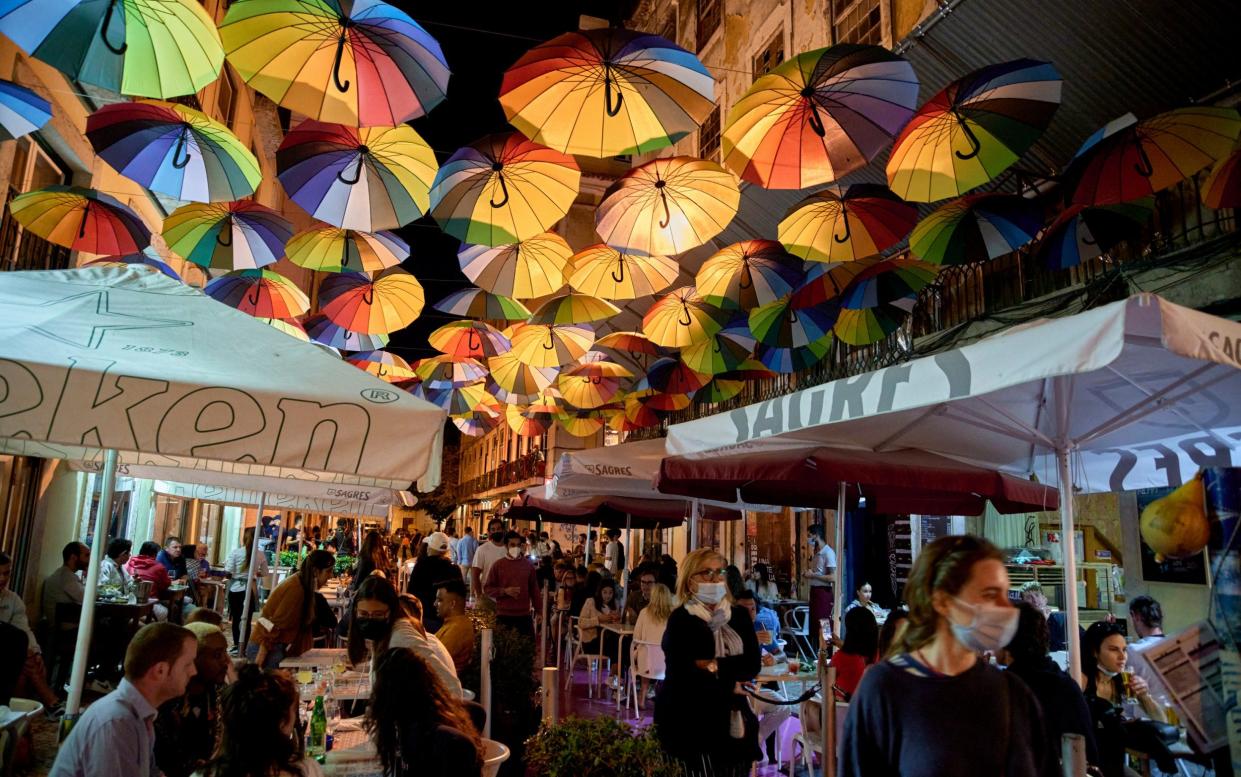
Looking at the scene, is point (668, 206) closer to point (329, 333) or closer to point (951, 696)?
point (951, 696)

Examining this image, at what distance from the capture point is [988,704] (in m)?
2.30

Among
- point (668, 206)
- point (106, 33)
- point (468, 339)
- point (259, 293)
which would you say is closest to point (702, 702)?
point (668, 206)

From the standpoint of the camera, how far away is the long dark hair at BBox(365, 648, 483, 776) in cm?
328

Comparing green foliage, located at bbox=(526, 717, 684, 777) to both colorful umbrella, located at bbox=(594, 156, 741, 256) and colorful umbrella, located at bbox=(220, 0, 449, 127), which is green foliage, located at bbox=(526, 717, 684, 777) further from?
colorful umbrella, located at bbox=(594, 156, 741, 256)

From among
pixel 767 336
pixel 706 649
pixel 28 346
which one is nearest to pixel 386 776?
pixel 706 649

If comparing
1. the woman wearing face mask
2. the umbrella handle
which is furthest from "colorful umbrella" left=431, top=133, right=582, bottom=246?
the woman wearing face mask

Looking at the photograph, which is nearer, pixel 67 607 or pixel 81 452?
pixel 81 452

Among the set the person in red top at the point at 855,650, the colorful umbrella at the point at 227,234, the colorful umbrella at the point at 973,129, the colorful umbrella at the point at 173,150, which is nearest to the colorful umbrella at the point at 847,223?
the colorful umbrella at the point at 973,129

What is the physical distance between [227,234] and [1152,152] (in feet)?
31.7

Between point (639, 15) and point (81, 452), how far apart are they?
22331 millimetres

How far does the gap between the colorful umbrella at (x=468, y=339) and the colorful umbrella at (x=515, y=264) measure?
3860mm

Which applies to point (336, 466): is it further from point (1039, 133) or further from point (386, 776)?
point (1039, 133)

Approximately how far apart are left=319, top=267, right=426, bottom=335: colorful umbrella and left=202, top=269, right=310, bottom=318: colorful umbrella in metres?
0.42

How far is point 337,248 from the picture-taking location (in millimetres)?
10008
